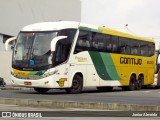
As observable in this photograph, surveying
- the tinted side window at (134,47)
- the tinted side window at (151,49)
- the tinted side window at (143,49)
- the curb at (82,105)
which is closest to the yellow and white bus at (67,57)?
the tinted side window at (134,47)

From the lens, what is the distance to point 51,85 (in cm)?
2322

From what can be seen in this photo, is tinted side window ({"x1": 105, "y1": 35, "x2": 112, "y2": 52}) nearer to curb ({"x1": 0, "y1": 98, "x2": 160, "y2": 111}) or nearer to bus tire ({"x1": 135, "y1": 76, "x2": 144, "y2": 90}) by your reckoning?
bus tire ({"x1": 135, "y1": 76, "x2": 144, "y2": 90})

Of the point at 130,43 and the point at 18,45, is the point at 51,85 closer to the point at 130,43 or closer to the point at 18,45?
the point at 18,45

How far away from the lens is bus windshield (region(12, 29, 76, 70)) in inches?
917

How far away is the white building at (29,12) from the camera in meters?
64.7

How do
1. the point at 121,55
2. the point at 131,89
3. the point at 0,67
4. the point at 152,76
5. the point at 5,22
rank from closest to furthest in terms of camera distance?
the point at 121,55
the point at 131,89
the point at 152,76
the point at 0,67
the point at 5,22

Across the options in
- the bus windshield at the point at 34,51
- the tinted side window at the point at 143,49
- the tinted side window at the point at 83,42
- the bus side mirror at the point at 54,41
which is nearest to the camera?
the bus side mirror at the point at 54,41

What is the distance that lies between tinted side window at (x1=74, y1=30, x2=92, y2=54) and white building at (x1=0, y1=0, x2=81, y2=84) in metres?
34.8

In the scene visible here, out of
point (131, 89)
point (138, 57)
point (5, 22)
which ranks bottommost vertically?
point (131, 89)

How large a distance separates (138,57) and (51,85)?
32.2 feet

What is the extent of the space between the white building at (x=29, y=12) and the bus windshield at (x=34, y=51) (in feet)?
116

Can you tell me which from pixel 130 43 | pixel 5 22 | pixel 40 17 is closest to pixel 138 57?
pixel 130 43

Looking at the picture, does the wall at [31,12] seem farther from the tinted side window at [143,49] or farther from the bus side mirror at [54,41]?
the bus side mirror at [54,41]

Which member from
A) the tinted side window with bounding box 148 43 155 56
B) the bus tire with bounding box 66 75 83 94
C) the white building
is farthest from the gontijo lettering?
the white building
